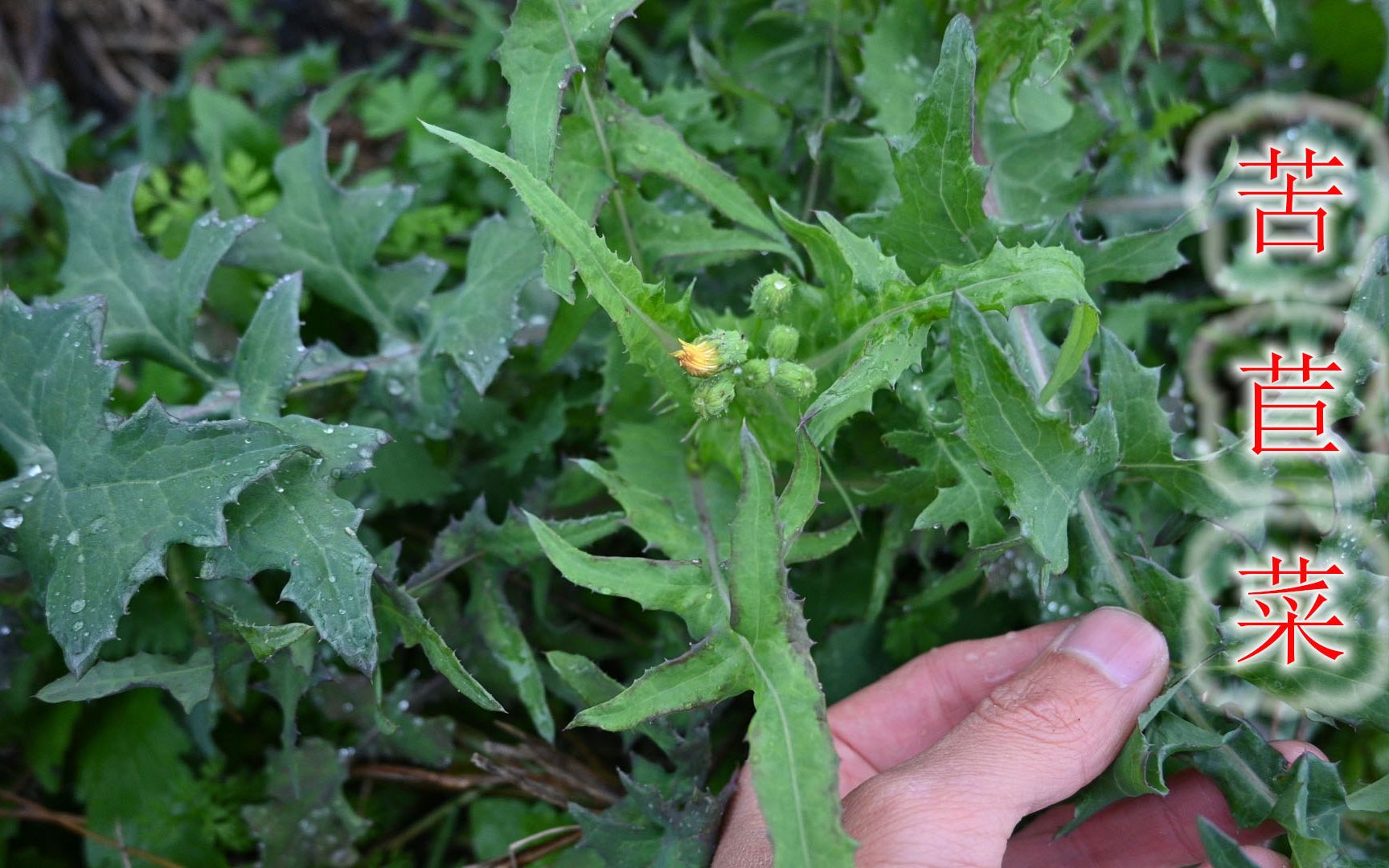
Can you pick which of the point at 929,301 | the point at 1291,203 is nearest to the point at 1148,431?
the point at 929,301

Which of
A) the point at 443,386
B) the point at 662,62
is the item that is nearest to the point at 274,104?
the point at 662,62

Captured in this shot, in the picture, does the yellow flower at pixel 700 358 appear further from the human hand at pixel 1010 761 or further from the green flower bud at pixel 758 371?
the human hand at pixel 1010 761

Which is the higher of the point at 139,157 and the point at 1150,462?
the point at 139,157

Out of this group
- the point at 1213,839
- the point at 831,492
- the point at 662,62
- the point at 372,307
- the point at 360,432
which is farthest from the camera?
the point at 662,62

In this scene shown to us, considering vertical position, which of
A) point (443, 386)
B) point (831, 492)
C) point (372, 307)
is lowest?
point (831, 492)

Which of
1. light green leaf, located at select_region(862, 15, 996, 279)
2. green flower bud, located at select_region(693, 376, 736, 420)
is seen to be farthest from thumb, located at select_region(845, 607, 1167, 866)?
light green leaf, located at select_region(862, 15, 996, 279)

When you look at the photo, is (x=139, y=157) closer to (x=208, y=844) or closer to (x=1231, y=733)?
(x=208, y=844)

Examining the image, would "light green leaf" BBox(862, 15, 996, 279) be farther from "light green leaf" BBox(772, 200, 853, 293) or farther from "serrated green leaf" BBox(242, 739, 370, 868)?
"serrated green leaf" BBox(242, 739, 370, 868)
